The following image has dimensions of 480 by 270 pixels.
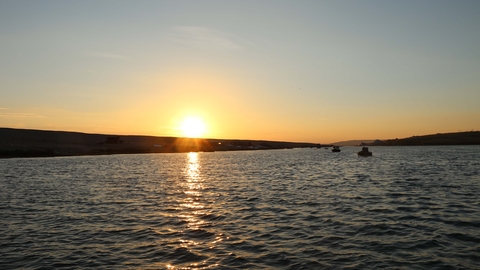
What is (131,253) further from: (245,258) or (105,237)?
(245,258)

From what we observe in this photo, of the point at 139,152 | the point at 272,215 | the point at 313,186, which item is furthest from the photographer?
the point at 139,152

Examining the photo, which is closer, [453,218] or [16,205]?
[453,218]

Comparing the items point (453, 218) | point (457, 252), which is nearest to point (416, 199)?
point (453, 218)

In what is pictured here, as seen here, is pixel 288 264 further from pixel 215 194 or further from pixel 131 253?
pixel 215 194

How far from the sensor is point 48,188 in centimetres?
4256

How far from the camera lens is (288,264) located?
15.5m

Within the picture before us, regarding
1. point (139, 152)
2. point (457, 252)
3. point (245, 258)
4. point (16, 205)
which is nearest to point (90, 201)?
point (16, 205)

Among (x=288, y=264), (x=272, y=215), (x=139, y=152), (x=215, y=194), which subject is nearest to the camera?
(x=288, y=264)

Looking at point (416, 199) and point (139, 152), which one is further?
point (139, 152)

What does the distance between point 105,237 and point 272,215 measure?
1137 centimetres

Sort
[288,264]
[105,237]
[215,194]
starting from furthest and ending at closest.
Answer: [215,194] < [105,237] < [288,264]

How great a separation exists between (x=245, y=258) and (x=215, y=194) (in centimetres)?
2188

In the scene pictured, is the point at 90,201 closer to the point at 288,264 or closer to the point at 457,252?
the point at 288,264

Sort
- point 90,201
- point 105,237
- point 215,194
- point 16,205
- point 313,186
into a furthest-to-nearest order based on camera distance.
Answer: point 313,186, point 215,194, point 90,201, point 16,205, point 105,237
